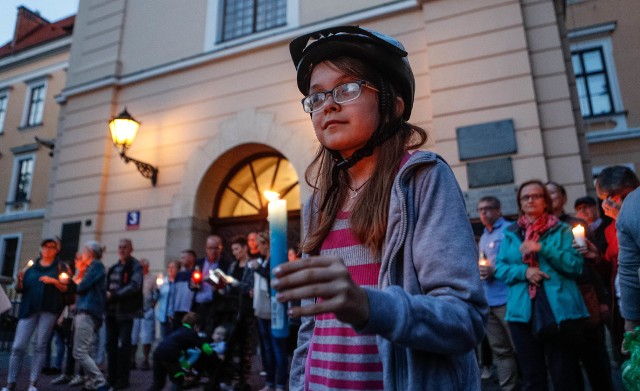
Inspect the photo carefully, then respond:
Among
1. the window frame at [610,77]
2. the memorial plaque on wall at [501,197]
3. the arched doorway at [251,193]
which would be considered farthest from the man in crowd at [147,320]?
the window frame at [610,77]

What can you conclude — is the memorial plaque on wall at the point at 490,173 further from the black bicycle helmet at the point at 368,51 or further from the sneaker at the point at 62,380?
the sneaker at the point at 62,380

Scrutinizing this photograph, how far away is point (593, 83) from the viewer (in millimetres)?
13906

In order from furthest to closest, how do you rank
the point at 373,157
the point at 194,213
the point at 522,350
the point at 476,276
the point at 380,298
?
the point at 194,213 < the point at 522,350 < the point at 373,157 < the point at 476,276 < the point at 380,298

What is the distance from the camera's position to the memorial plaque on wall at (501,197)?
20.1 feet

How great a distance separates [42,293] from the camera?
18.0ft

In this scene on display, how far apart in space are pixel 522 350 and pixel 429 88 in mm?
4884

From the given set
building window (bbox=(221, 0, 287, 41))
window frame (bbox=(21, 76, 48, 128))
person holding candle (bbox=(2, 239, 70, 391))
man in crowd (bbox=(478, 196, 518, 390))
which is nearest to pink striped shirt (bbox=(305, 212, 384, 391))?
man in crowd (bbox=(478, 196, 518, 390))

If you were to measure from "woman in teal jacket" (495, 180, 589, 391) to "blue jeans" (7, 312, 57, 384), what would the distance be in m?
5.29

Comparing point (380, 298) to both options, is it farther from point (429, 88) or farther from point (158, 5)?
point (158, 5)

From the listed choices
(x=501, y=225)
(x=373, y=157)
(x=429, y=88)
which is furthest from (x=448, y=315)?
(x=429, y=88)

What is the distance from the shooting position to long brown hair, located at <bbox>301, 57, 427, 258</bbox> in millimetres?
1216

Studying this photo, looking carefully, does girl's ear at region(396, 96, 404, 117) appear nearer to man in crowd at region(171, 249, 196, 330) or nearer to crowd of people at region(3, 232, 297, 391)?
crowd of people at region(3, 232, 297, 391)

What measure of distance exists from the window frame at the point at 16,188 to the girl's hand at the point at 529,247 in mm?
22323

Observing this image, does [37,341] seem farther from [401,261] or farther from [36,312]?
[401,261]
